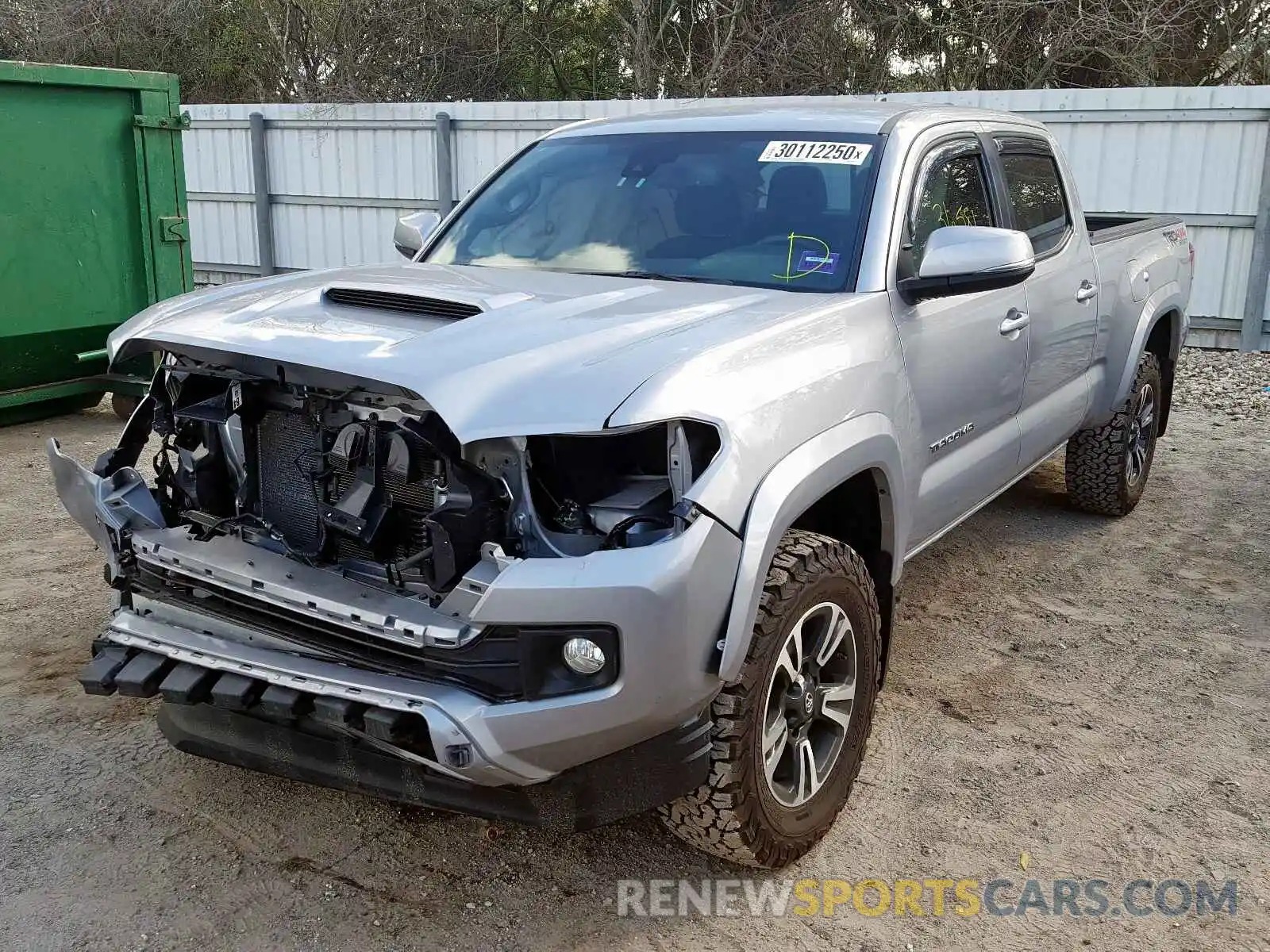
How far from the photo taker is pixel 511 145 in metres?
12.5

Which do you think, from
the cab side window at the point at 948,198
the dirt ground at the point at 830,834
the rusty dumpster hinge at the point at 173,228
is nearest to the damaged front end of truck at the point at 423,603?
the dirt ground at the point at 830,834

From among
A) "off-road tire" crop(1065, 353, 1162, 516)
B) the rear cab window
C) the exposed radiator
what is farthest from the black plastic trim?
"off-road tire" crop(1065, 353, 1162, 516)

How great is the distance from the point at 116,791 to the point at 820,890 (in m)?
1.95

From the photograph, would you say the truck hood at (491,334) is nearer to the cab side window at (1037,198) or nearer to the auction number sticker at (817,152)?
the auction number sticker at (817,152)

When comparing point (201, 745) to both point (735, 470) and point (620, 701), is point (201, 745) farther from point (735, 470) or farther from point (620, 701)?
point (735, 470)

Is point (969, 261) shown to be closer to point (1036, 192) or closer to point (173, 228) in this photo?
point (1036, 192)

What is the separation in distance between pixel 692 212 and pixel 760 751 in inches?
73.2

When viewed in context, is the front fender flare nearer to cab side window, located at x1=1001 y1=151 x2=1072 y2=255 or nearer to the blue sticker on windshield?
the blue sticker on windshield

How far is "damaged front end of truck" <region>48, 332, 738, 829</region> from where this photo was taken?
8.03 ft

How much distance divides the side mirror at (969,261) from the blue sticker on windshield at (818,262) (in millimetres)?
238

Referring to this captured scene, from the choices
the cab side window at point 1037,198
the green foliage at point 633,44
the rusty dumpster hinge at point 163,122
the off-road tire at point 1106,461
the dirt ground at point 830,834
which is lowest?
the dirt ground at point 830,834

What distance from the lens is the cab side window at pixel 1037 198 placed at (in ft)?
15.4

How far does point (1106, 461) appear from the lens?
19.2ft

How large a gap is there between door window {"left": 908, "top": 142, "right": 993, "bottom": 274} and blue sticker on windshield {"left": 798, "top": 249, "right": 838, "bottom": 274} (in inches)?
10.2
